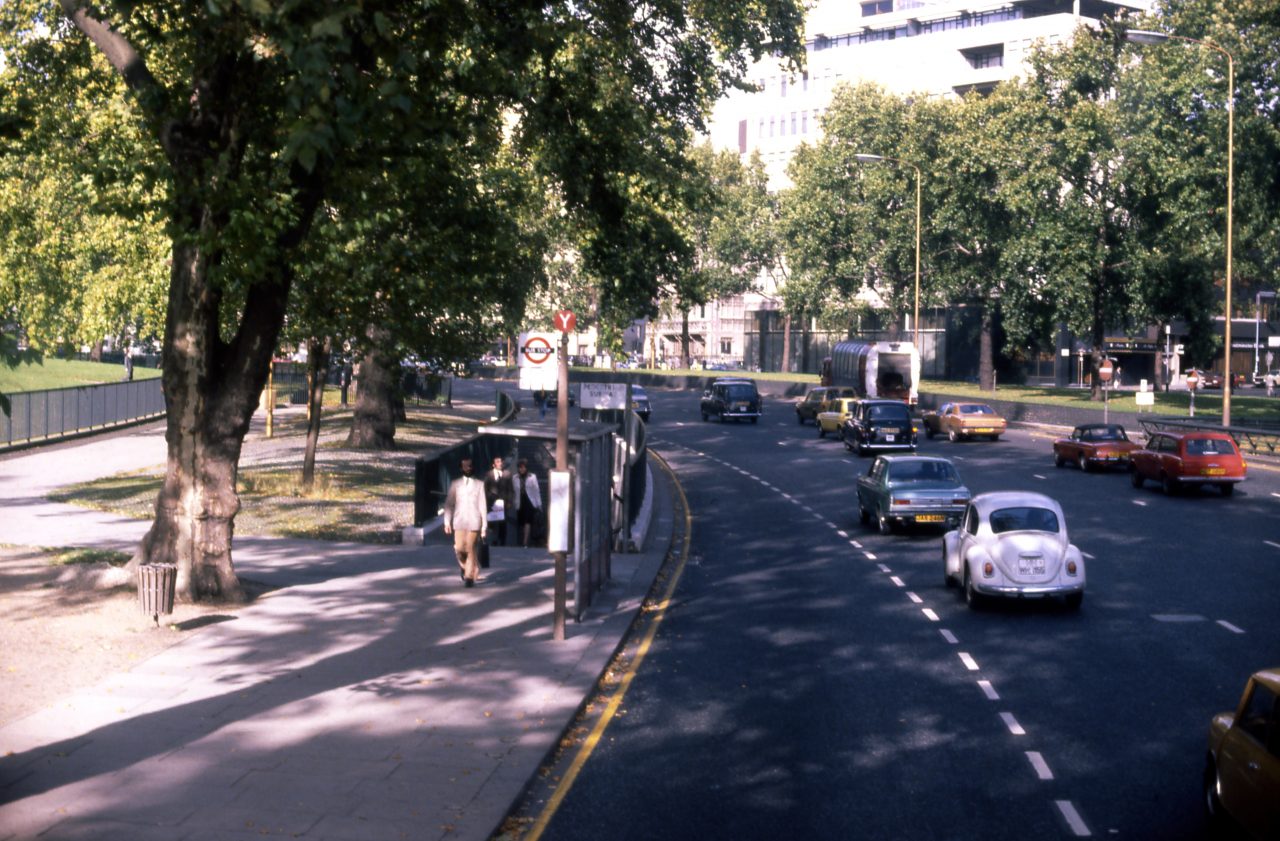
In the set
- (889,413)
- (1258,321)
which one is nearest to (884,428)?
(889,413)

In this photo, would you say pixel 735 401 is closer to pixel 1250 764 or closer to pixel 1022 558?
pixel 1022 558

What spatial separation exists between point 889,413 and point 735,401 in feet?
61.2

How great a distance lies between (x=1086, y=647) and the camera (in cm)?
1575

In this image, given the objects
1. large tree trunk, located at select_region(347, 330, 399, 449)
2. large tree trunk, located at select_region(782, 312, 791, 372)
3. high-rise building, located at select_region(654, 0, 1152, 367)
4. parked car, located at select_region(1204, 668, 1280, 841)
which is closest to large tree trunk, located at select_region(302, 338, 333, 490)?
large tree trunk, located at select_region(347, 330, 399, 449)

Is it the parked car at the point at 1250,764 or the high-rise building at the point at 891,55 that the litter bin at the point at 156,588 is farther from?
the high-rise building at the point at 891,55

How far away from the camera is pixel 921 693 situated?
13477 millimetres

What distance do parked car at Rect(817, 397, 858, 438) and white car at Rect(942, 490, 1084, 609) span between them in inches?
1265

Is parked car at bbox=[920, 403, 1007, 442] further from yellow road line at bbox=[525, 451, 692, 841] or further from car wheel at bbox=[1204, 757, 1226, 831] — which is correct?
car wheel at bbox=[1204, 757, 1226, 831]

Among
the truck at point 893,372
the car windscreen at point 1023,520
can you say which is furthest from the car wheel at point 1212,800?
the truck at point 893,372

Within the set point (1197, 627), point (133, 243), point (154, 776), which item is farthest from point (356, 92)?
point (133, 243)

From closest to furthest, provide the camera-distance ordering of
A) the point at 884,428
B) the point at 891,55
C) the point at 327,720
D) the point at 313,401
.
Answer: the point at 327,720 → the point at 313,401 → the point at 884,428 → the point at 891,55

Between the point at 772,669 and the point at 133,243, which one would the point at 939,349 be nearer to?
the point at 133,243

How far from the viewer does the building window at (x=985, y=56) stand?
104312 millimetres

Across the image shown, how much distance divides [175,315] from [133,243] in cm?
1357
